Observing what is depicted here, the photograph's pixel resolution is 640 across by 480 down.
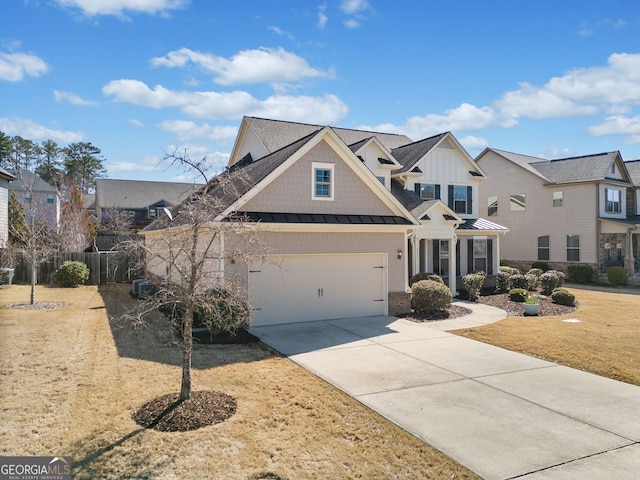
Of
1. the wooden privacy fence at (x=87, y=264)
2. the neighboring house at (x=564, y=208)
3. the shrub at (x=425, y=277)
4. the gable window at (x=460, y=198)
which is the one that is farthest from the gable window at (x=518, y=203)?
the wooden privacy fence at (x=87, y=264)

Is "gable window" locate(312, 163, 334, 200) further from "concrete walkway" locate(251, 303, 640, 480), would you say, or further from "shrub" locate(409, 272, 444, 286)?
"shrub" locate(409, 272, 444, 286)

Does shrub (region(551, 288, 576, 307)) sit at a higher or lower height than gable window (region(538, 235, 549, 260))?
lower

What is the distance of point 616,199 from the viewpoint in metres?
28.8

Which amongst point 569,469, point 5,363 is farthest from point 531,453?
point 5,363

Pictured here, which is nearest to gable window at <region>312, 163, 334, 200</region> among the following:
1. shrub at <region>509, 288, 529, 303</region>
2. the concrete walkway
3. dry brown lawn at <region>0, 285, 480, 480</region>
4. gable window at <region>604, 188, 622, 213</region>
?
the concrete walkway

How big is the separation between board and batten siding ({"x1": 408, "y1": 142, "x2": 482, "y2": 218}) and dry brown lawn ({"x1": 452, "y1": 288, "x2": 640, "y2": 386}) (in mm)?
9032

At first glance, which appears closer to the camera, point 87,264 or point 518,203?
point 87,264

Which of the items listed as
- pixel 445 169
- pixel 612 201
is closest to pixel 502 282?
pixel 445 169

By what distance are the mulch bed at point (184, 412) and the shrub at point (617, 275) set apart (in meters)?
26.4

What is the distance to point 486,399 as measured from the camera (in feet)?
24.6

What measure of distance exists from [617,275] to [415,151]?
561 inches

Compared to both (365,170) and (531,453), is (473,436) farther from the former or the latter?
(365,170)

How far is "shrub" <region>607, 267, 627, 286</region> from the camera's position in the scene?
25.9 m

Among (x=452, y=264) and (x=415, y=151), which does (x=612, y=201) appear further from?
(x=452, y=264)
